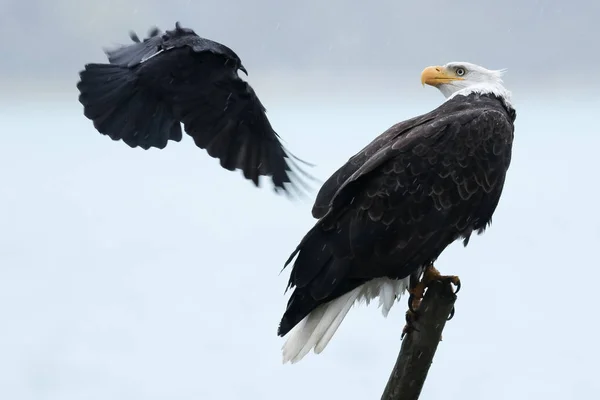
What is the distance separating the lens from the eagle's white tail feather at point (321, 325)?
439 cm

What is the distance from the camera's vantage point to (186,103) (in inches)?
235

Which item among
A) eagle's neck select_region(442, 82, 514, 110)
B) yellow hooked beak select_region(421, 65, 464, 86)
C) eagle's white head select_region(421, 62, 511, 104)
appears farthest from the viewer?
yellow hooked beak select_region(421, 65, 464, 86)

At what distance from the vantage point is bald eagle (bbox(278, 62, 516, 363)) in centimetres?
441

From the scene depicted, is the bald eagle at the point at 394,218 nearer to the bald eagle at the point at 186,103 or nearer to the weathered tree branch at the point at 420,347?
the weathered tree branch at the point at 420,347

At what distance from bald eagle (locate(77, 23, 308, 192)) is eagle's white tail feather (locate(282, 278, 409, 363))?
4.45 feet

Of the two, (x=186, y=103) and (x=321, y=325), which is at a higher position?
(x=186, y=103)

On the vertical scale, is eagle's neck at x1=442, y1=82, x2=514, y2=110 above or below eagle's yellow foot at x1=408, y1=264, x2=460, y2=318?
above

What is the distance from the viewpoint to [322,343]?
438cm

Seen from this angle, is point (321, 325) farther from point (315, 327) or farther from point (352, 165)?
point (352, 165)

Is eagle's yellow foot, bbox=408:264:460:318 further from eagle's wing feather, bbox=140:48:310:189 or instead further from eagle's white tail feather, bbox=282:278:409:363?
eagle's wing feather, bbox=140:48:310:189

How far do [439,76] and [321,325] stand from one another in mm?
1638

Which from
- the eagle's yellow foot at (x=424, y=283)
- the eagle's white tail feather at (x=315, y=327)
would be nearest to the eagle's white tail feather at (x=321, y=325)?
the eagle's white tail feather at (x=315, y=327)

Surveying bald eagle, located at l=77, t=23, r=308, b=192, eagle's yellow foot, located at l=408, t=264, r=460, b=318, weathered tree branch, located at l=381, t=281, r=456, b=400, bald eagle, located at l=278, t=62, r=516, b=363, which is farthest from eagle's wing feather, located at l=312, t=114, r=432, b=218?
bald eagle, located at l=77, t=23, r=308, b=192

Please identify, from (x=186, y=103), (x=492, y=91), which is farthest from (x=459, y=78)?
(x=186, y=103)
